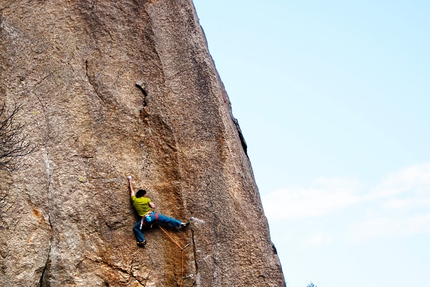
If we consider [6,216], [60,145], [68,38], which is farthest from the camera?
[68,38]

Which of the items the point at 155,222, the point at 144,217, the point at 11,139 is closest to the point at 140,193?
the point at 144,217

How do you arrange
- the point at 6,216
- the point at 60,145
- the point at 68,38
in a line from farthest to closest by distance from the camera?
the point at 68,38
the point at 60,145
the point at 6,216

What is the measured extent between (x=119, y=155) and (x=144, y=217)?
1.35m

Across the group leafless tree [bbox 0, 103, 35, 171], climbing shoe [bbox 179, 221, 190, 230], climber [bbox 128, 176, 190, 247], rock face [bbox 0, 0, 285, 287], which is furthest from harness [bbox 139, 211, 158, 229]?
leafless tree [bbox 0, 103, 35, 171]

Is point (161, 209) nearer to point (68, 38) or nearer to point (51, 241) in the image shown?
point (51, 241)

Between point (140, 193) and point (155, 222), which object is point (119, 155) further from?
point (155, 222)

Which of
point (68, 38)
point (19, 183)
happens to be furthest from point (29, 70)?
point (19, 183)

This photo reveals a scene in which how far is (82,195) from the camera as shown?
12695 millimetres

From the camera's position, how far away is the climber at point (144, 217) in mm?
12758

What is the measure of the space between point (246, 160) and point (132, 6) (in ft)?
13.1

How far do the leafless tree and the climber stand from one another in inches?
83.0

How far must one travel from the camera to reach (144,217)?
12.8 metres

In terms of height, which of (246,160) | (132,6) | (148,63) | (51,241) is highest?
(132,6)

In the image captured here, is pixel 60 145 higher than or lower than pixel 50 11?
lower
